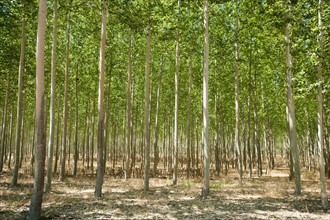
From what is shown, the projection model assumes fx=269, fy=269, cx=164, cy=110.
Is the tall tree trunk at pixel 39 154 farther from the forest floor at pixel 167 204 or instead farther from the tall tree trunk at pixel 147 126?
the tall tree trunk at pixel 147 126

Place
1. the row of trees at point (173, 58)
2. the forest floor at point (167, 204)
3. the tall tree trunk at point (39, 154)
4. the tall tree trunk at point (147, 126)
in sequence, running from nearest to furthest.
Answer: the tall tree trunk at point (39, 154) → the forest floor at point (167, 204) → the row of trees at point (173, 58) → the tall tree trunk at point (147, 126)

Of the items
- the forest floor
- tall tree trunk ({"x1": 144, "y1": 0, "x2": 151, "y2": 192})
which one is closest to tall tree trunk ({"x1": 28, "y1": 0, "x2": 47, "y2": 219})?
the forest floor

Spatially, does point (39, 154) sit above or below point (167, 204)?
above

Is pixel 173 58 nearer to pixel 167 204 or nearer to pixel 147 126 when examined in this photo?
pixel 147 126

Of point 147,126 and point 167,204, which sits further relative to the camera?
point 147,126

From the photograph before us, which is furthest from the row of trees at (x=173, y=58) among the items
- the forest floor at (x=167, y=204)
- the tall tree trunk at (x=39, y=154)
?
the forest floor at (x=167, y=204)

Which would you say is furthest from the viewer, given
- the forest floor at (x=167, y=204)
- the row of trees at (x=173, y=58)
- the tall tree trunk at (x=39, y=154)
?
the row of trees at (x=173, y=58)

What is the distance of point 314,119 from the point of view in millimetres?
24281

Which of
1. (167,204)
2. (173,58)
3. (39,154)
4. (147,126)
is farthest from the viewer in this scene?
(173,58)

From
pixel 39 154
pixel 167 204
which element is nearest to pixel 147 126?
pixel 167 204

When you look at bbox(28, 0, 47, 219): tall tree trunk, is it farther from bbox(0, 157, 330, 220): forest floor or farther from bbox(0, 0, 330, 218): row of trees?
bbox(0, 157, 330, 220): forest floor

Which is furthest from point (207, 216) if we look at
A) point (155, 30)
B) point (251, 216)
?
point (155, 30)

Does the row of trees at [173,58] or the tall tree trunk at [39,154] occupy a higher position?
the row of trees at [173,58]

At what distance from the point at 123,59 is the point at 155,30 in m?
7.16
